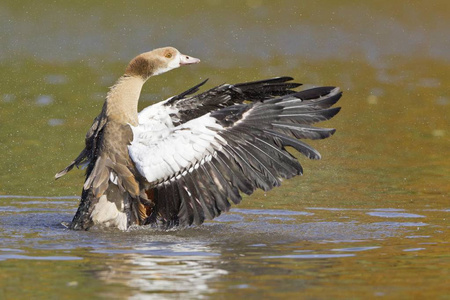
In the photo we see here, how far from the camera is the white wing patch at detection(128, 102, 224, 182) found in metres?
10.2

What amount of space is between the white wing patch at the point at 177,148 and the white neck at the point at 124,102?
731 mm

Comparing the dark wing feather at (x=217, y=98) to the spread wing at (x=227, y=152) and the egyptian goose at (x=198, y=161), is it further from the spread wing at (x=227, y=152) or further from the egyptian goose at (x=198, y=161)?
the spread wing at (x=227, y=152)

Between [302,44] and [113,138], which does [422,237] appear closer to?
[113,138]

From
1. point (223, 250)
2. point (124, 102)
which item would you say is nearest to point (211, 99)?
point (124, 102)

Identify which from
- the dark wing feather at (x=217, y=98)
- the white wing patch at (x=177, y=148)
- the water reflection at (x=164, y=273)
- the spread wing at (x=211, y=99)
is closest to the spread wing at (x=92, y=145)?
the spread wing at (x=211, y=99)

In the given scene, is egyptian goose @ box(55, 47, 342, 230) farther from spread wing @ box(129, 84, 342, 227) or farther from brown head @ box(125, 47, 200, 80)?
brown head @ box(125, 47, 200, 80)

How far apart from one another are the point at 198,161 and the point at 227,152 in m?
0.32

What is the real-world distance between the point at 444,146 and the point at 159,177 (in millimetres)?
7108

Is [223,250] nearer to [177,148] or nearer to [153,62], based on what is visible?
[177,148]

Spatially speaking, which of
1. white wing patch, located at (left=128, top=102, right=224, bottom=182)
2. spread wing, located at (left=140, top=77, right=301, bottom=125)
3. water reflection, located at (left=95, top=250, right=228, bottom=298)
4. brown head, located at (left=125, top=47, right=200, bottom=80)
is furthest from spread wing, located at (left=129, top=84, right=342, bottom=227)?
brown head, located at (left=125, top=47, right=200, bottom=80)

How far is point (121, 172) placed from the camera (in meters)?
10.5

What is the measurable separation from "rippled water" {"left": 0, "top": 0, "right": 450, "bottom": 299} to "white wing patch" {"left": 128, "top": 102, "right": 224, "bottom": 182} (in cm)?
76

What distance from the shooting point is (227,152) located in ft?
33.8

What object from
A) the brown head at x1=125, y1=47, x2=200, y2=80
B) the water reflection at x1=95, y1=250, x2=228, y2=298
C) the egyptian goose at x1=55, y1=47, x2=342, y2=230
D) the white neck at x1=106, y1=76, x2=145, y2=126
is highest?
the brown head at x1=125, y1=47, x2=200, y2=80
